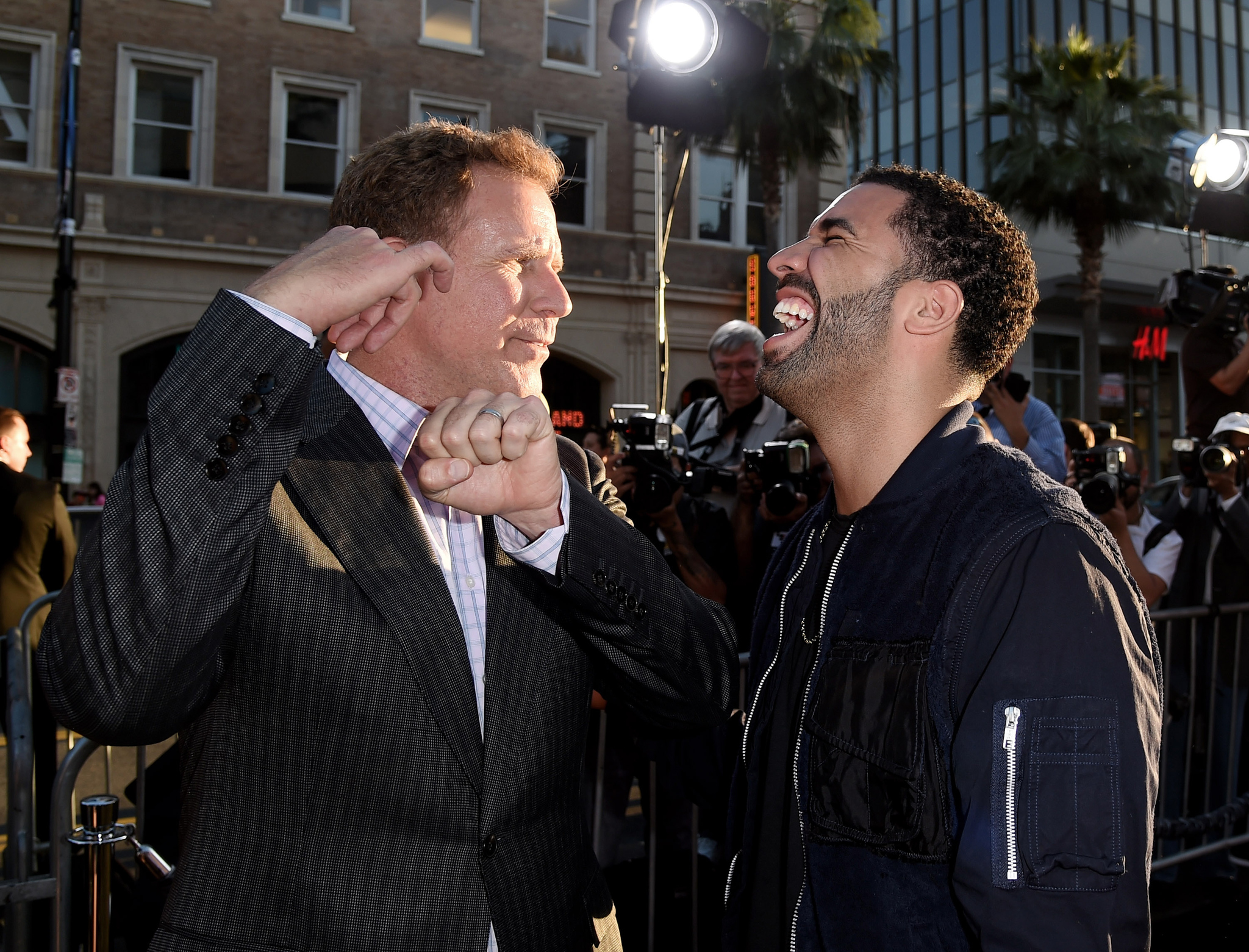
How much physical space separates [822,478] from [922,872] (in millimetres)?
2725

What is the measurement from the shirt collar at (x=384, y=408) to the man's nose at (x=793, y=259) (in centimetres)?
87

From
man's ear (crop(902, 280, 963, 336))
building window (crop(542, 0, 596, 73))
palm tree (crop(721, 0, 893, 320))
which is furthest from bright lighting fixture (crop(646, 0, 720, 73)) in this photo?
building window (crop(542, 0, 596, 73))

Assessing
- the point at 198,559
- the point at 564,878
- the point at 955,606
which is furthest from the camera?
the point at 564,878

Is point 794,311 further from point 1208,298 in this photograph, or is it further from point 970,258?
point 1208,298

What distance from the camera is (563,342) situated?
17.1 meters

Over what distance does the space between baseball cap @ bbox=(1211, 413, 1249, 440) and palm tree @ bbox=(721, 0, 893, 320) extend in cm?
1214

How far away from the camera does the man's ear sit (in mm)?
1928

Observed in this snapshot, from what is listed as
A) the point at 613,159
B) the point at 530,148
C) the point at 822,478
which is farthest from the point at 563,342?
the point at 530,148

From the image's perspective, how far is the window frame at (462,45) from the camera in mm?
16422

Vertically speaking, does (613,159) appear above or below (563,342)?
above

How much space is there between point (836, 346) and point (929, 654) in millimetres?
726

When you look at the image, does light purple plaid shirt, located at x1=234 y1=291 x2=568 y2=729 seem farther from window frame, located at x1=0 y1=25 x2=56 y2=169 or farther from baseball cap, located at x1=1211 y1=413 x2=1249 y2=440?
window frame, located at x1=0 y1=25 x2=56 y2=169

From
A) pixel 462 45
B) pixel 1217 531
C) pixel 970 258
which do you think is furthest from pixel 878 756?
pixel 462 45

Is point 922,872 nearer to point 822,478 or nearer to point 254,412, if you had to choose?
point 254,412
